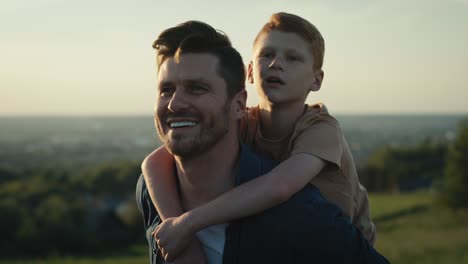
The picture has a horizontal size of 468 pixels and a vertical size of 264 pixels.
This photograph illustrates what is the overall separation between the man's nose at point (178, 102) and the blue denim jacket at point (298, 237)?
Answer: 0.64m

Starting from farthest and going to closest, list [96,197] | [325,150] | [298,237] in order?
[96,197]
[325,150]
[298,237]

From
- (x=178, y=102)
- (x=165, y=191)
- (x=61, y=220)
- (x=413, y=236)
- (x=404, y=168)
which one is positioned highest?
(x=178, y=102)

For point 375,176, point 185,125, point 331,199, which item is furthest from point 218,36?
point 375,176

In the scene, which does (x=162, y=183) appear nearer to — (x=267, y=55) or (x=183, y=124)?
(x=183, y=124)

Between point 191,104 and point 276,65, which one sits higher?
point 276,65

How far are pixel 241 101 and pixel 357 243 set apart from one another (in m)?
0.98

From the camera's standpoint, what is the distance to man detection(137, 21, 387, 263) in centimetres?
270

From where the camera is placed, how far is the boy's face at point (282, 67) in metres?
3.23

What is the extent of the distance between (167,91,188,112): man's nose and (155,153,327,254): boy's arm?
49 centimetres

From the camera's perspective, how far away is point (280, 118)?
334 cm

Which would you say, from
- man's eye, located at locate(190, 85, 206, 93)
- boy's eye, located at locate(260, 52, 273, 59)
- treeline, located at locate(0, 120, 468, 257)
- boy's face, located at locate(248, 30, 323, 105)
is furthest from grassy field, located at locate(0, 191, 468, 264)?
man's eye, located at locate(190, 85, 206, 93)

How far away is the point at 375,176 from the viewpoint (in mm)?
74312

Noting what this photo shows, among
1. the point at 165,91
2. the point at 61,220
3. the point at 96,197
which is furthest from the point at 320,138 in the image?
the point at 96,197

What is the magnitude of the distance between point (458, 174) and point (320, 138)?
41.3 m
